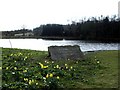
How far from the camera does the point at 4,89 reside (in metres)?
6.91

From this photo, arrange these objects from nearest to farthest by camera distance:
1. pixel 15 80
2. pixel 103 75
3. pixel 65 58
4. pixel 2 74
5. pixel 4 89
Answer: pixel 4 89 → pixel 15 80 → pixel 2 74 → pixel 103 75 → pixel 65 58

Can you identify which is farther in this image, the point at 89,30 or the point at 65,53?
the point at 89,30

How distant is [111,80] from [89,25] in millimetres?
103566

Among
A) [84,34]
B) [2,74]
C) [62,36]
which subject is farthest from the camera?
[62,36]

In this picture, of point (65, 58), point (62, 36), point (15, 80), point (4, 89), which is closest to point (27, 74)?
point (15, 80)

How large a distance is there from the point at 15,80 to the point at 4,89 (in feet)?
3.06

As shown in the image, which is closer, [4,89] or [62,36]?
[4,89]

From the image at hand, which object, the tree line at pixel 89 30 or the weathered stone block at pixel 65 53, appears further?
the tree line at pixel 89 30

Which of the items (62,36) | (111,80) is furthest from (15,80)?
(62,36)

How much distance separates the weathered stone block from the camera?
13469 millimetres

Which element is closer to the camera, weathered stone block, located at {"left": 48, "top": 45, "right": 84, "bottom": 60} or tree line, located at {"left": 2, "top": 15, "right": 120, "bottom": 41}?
weathered stone block, located at {"left": 48, "top": 45, "right": 84, "bottom": 60}

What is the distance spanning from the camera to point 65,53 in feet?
45.6

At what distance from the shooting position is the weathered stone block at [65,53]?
13.5 m

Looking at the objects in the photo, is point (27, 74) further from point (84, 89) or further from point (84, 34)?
point (84, 34)
